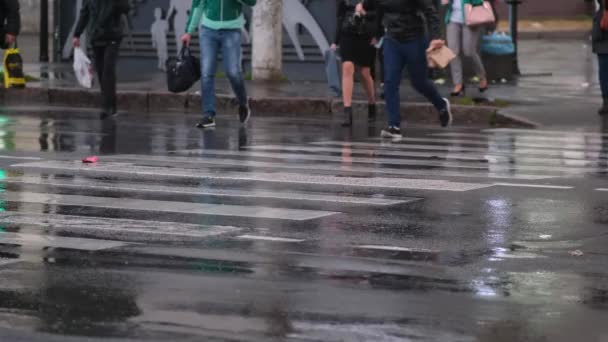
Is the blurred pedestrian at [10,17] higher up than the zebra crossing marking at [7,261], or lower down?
higher up

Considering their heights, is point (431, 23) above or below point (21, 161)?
above

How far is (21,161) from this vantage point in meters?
11.8

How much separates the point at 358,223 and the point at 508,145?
18.9ft

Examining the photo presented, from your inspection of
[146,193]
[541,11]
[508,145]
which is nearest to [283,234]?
[146,193]

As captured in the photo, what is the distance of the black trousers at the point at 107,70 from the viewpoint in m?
17.1

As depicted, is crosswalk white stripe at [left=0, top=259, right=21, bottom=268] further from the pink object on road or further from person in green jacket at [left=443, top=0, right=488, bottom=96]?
person in green jacket at [left=443, top=0, right=488, bottom=96]

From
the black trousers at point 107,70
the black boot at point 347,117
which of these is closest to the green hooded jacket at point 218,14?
the black boot at point 347,117

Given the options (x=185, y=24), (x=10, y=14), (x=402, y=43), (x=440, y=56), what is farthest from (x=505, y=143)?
(x=185, y=24)

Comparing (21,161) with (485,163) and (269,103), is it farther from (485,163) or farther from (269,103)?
(269,103)

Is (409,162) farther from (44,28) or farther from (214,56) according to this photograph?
(44,28)

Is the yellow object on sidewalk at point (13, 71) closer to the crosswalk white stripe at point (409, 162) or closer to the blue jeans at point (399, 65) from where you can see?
the blue jeans at point (399, 65)

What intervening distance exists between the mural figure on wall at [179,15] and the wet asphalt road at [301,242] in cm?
984

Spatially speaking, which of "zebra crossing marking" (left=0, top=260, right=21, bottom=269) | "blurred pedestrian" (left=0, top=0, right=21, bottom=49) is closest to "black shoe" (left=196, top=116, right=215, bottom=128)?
"blurred pedestrian" (left=0, top=0, right=21, bottom=49)

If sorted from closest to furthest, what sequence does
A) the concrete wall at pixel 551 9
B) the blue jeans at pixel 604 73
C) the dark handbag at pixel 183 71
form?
1. the dark handbag at pixel 183 71
2. the blue jeans at pixel 604 73
3. the concrete wall at pixel 551 9
